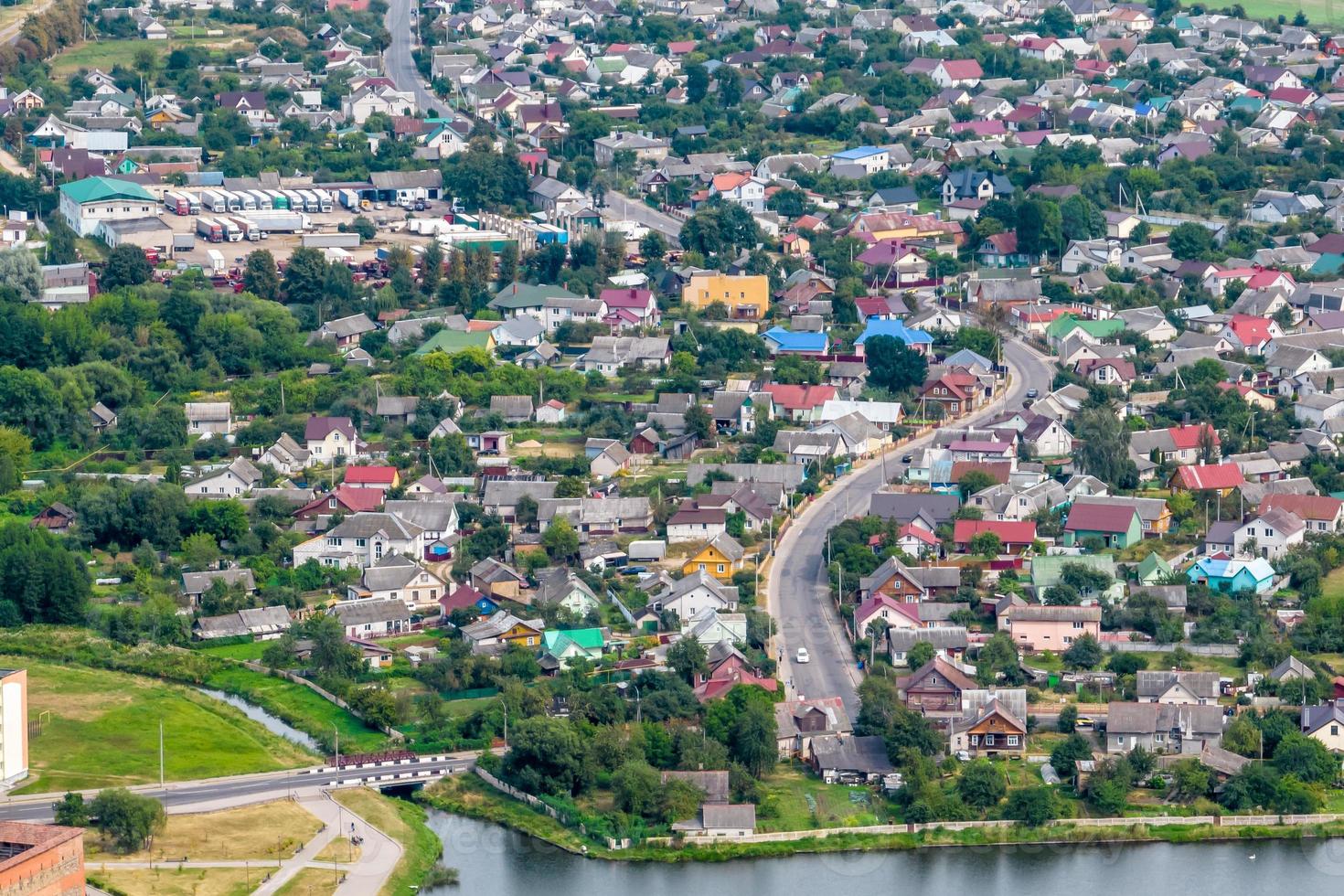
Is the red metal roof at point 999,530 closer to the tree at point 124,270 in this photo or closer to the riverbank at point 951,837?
the riverbank at point 951,837

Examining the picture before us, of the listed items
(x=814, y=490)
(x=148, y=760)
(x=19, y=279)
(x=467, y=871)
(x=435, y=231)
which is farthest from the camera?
(x=435, y=231)

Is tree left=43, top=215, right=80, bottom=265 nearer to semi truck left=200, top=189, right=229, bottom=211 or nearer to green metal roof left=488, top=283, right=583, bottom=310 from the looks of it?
semi truck left=200, top=189, right=229, bottom=211

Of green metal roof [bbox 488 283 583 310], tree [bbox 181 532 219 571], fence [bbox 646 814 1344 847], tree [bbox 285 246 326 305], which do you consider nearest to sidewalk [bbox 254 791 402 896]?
fence [bbox 646 814 1344 847]

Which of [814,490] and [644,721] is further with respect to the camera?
[814,490]

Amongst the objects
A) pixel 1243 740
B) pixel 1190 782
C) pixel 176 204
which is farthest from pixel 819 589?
pixel 176 204

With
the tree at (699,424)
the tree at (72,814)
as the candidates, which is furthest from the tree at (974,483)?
the tree at (72,814)

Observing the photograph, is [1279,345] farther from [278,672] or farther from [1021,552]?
[278,672]

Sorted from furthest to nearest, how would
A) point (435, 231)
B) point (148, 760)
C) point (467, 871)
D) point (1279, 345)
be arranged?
point (435, 231), point (1279, 345), point (148, 760), point (467, 871)

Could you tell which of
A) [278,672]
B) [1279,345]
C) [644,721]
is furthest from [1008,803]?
[1279,345]
